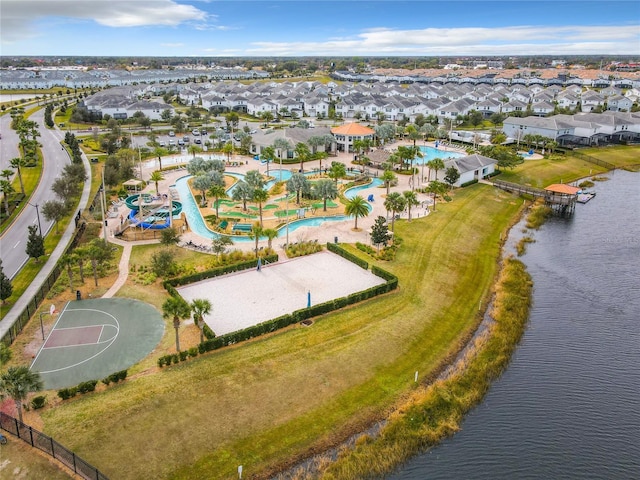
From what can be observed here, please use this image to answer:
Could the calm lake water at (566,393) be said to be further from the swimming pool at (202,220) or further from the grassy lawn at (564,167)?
the grassy lawn at (564,167)

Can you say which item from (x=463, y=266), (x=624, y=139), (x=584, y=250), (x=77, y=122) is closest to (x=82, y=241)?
(x=463, y=266)

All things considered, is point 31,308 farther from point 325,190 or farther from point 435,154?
point 435,154

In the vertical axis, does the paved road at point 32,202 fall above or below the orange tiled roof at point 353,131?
below

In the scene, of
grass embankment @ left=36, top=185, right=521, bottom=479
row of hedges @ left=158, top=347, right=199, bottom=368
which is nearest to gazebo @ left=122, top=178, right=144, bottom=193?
grass embankment @ left=36, top=185, right=521, bottom=479

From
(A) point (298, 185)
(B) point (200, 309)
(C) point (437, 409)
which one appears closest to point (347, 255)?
(A) point (298, 185)

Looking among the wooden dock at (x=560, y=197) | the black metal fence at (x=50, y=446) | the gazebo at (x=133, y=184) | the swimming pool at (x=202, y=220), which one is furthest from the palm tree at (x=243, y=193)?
the wooden dock at (x=560, y=197)

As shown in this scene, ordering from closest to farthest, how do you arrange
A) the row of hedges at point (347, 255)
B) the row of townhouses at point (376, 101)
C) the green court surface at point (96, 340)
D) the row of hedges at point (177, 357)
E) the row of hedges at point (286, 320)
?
the green court surface at point (96, 340) → the row of hedges at point (177, 357) → the row of hedges at point (286, 320) → the row of hedges at point (347, 255) → the row of townhouses at point (376, 101)

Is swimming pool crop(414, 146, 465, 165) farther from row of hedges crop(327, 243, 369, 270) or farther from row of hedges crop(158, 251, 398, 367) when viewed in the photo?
row of hedges crop(158, 251, 398, 367)

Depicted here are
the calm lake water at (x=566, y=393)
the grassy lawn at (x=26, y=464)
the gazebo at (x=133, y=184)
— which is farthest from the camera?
the gazebo at (x=133, y=184)
